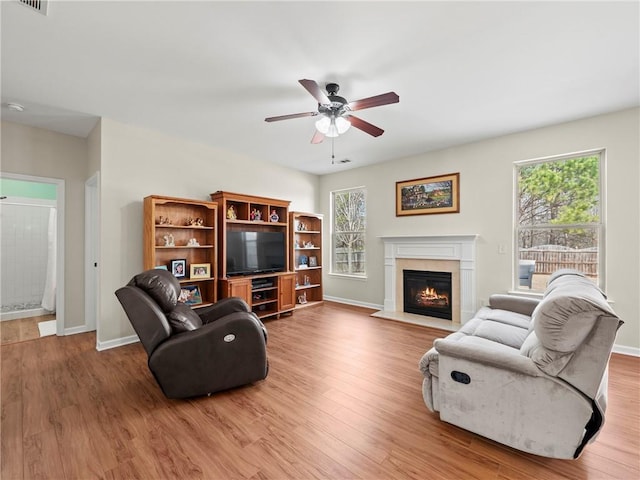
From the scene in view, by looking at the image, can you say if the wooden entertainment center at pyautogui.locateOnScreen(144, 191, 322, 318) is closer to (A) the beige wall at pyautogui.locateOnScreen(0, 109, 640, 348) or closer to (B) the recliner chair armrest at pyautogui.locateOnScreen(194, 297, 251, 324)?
(A) the beige wall at pyautogui.locateOnScreen(0, 109, 640, 348)

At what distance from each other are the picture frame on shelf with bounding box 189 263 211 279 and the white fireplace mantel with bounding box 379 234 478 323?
3074 mm

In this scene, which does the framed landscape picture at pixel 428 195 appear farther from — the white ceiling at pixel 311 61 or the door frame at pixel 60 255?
the door frame at pixel 60 255

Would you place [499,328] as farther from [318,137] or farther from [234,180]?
[234,180]

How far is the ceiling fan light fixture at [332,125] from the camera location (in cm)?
275

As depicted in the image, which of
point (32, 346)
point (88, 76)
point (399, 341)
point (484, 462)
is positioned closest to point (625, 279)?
point (399, 341)

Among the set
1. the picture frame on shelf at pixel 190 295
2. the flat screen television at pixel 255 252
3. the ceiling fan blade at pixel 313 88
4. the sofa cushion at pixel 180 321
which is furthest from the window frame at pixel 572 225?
the picture frame on shelf at pixel 190 295

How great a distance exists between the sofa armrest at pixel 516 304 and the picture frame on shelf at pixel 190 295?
382cm

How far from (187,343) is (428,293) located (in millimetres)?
3905

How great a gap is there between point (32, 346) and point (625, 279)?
7107 millimetres

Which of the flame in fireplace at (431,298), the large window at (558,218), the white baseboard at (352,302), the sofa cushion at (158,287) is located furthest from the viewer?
the white baseboard at (352,302)

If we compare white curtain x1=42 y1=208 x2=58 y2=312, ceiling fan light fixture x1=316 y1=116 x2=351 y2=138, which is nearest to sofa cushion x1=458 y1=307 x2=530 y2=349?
ceiling fan light fixture x1=316 y1=116 x2=351 y2=138

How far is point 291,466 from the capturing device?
163 cm

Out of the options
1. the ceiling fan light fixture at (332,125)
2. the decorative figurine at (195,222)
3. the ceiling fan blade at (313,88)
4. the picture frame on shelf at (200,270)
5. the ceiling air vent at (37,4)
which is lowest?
the picture frame on shelf at (200,270)

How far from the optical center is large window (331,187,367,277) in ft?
19.1
